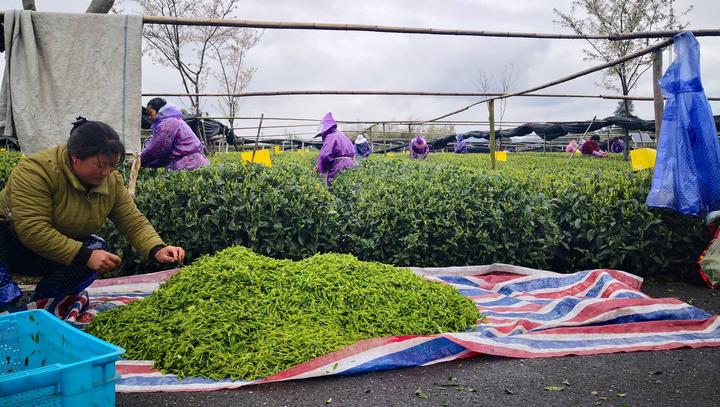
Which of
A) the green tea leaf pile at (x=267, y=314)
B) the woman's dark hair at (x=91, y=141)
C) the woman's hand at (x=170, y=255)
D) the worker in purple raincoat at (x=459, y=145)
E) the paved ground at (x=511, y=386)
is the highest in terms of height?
the worker in purple raincoat at (x=459, y=145)

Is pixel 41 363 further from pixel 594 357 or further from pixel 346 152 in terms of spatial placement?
pixel 346 152

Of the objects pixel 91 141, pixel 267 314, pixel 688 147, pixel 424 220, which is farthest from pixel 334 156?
pixel 91 141

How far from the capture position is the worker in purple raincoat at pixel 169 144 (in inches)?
219

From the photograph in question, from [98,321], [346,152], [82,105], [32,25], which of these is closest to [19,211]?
[98,321]

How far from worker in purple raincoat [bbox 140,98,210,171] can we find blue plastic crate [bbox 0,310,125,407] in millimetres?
3485

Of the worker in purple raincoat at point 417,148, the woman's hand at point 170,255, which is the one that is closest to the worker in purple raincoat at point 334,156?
the woman's hand at point 170,255

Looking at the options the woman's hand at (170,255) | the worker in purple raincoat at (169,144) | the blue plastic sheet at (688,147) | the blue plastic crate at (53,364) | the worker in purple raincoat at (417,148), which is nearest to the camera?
the blue plastic crate at (53,364)

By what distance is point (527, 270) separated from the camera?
447 cm

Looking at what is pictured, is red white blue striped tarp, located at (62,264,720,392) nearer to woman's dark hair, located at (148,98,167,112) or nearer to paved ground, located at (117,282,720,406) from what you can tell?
paved ground, located at (117,282,720,406)

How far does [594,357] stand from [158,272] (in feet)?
11.0

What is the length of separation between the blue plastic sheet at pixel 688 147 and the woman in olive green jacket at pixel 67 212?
4.14m

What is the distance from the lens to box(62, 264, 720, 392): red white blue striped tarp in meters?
2.59

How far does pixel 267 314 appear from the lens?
2896mm

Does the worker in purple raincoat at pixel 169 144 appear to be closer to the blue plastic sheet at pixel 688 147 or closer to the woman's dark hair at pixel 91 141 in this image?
the woman's dark hair at pixel 91 141
